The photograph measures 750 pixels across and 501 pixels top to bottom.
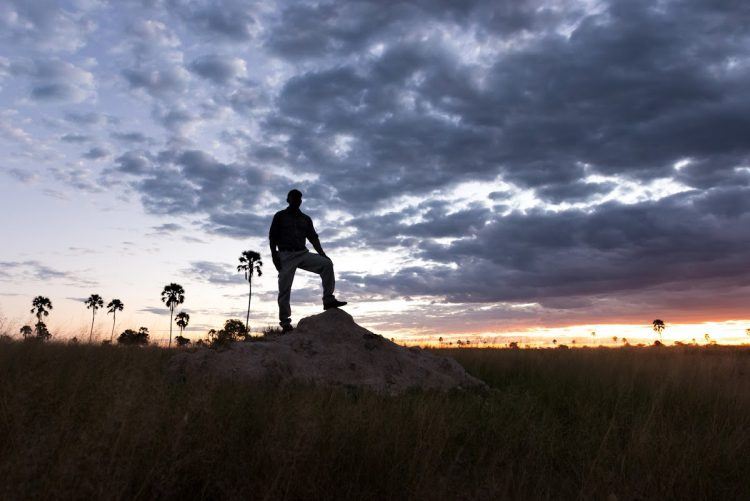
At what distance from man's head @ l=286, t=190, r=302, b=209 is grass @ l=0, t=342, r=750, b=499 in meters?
4.14

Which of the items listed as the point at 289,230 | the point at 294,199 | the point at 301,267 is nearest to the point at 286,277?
the point at 301,267

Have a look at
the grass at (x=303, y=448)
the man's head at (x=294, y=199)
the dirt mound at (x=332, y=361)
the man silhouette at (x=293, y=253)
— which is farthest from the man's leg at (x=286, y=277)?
the grass at (x=303, y=448)

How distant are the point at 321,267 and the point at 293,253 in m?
0.66

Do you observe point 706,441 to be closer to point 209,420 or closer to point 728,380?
point 209,420

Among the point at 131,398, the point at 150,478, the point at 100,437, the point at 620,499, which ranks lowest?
the point at 620,499

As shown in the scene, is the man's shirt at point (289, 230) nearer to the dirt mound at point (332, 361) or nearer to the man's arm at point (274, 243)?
the man's arm at point (274, 243)

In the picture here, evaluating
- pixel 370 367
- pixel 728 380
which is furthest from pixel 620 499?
pixel 728 380

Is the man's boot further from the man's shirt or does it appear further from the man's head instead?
the man's head

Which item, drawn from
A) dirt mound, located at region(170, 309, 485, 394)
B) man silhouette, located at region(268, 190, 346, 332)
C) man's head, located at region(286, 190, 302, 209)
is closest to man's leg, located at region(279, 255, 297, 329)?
man silhouette, located at region(268, 190, 346, 332)

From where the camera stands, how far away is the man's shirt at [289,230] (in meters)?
11.1

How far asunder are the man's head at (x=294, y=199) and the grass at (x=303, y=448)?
414 centimetres

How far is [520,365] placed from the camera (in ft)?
49.2

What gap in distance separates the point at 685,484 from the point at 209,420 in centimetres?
498

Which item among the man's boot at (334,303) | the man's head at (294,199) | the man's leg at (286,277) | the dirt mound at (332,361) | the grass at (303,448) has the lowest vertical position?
the grass at (303,448)
